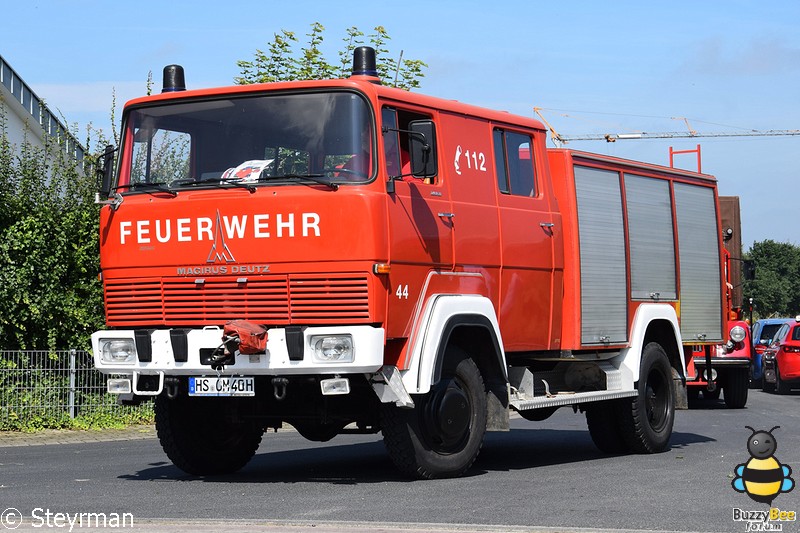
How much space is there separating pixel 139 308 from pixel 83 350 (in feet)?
23.8

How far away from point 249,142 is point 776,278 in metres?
98.8

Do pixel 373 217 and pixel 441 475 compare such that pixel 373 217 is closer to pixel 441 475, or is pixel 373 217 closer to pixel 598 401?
pixel 441 475

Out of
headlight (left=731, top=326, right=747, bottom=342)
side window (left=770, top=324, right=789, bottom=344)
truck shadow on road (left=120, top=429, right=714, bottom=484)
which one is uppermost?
headlight (left=731, top=326, right=747, bottom=342)

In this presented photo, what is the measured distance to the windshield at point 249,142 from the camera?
415 inches

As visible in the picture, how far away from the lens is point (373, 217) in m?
10.3

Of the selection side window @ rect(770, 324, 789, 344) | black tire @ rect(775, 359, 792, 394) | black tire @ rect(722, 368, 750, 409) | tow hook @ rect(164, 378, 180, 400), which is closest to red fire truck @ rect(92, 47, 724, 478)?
tow hook @ rect(164, 378, 180, 400)

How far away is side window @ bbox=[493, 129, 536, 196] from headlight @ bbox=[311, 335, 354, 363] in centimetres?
258

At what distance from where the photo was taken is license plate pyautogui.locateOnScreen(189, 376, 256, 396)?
10.5 metres

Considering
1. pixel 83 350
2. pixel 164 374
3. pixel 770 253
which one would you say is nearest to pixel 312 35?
pixel 83 350

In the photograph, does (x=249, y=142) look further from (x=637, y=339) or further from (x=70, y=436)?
(x=70, y=436)

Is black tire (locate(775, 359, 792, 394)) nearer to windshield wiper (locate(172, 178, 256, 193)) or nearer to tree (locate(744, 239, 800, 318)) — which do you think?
windshield wiper (locate(172, 178, 256, 193))

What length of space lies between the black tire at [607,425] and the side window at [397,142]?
12.8 feet

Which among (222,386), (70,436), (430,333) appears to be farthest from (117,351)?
(70,436)

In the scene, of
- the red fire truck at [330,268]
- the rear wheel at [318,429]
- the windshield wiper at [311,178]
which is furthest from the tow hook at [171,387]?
the windshield wiper at [311,178]
